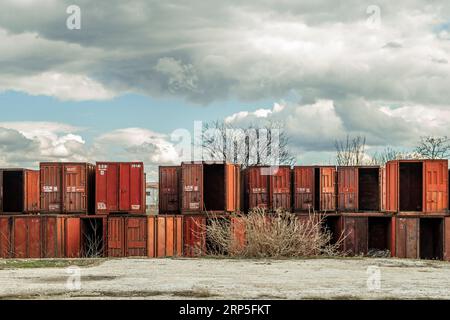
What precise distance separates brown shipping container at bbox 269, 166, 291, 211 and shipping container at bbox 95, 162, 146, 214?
5.70 m

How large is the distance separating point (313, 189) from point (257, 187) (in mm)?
2399

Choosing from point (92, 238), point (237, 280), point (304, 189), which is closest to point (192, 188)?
point (92, 238)

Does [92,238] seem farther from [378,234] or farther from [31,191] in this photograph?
[378,234]

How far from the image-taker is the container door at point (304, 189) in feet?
93.9

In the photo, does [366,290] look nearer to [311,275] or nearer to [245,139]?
[311,275]

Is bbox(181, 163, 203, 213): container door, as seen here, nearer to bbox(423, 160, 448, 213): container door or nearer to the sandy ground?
the sandy ground

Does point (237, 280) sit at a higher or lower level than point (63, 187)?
lower

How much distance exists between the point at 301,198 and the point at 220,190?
3.49 metres

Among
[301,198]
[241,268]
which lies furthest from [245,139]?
[241,268]

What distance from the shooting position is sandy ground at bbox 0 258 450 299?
13.0m

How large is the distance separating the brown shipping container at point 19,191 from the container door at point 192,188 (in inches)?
268

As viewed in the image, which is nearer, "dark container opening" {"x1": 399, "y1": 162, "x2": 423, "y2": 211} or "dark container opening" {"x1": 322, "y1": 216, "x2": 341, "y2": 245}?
"dark container opening" {"x1": 399, "y1": 162, "x2": 423, "y2": 211}

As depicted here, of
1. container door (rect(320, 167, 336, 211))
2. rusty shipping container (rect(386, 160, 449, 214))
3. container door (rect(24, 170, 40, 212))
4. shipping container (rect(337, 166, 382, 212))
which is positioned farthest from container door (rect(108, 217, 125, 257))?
rusty shipping container (rect(386, 160, 449, 214))

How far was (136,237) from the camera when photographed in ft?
84.5
